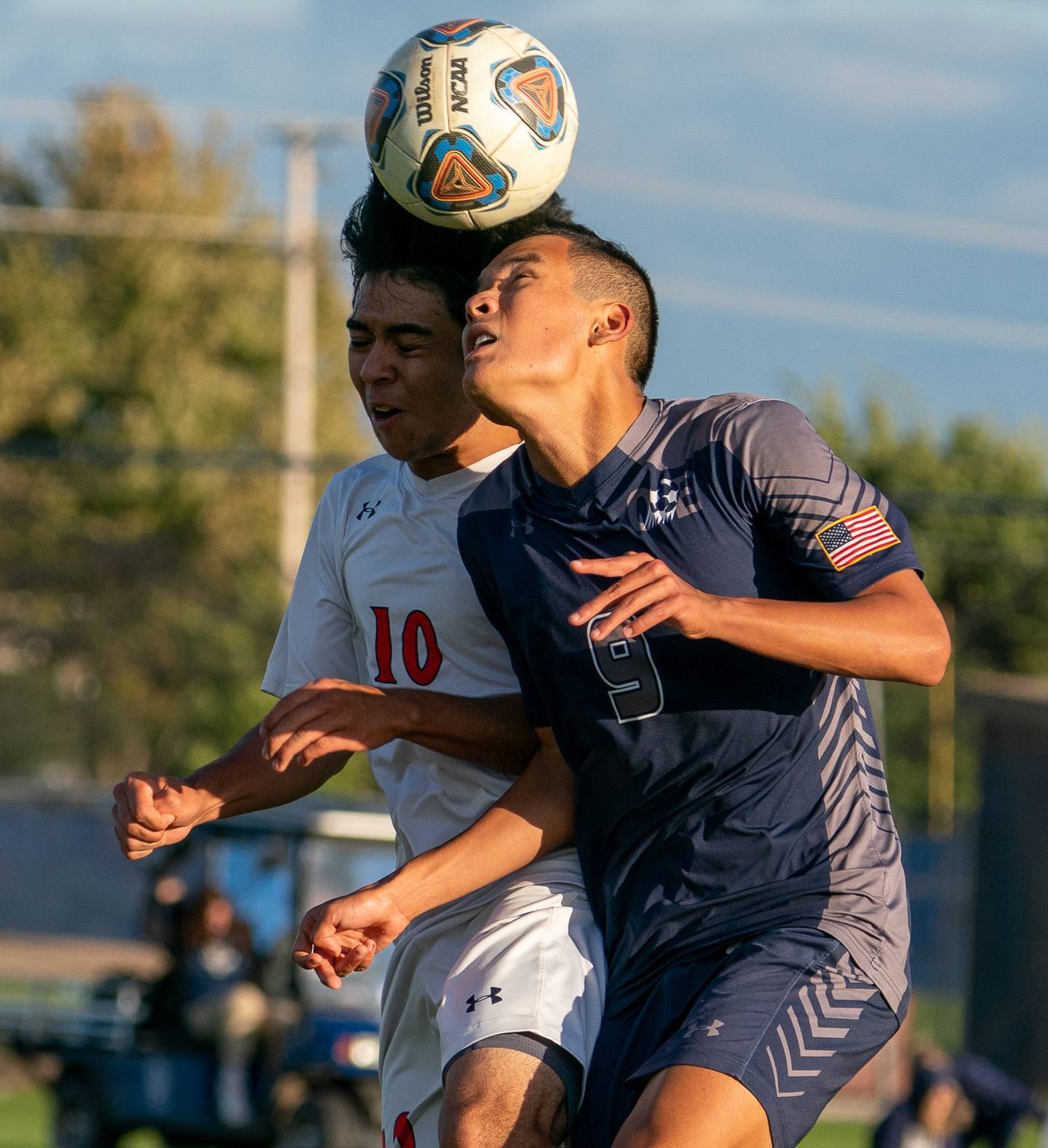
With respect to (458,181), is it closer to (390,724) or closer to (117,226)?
(390,724)

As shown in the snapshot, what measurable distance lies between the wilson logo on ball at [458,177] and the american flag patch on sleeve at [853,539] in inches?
48.7

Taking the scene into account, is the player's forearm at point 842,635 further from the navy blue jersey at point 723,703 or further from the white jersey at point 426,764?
the white jersey at point 426,764

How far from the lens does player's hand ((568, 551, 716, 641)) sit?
2848 mm

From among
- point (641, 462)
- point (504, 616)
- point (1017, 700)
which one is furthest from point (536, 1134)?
point (1017, 700)

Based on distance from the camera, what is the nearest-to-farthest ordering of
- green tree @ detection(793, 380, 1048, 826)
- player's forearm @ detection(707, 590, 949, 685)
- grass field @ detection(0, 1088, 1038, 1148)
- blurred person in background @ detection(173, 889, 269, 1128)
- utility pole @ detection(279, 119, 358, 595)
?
1. player's forearm @ detection(707, 590, 949, 685)
2. blurred person in background @ detection(173, 889, 269, 1128)
3. grass field @ detection(0, 1088, 1038, 1148)
4. utility pole @ detection(279, 119, 358, 595)
5. green tree @ detection(793, 380, 1048, 826)

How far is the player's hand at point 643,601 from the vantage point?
2848 mm

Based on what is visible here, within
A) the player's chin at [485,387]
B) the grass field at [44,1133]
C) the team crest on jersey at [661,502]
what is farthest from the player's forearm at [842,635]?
the grass field at [44,1133]

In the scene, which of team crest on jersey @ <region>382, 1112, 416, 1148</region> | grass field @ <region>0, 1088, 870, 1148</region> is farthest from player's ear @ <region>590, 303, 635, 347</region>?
grass field @ <region>0, 1088, 870, 1148</region>

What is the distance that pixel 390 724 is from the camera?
355 cm

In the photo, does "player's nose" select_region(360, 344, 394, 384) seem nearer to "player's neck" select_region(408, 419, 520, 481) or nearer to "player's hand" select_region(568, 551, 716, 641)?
"player's neck" select_region(408, 419, 520, 481)

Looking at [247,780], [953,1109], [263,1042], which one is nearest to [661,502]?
[247,780]

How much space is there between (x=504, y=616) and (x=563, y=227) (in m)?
0.88

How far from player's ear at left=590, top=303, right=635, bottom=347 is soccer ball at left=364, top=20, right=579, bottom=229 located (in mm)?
536

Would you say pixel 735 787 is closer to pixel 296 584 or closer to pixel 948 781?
pixel 296 584
